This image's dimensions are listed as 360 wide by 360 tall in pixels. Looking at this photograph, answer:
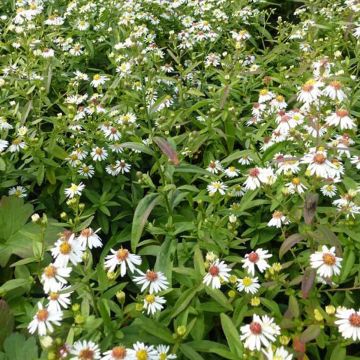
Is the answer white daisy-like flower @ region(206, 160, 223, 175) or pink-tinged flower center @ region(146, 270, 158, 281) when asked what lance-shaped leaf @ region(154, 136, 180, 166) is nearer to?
pink-tinged flower center @ region(146, 270, 158, 281)

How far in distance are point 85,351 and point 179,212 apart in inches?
39.5

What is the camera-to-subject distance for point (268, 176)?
177cm

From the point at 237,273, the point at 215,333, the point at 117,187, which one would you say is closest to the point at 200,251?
the point at 237,273

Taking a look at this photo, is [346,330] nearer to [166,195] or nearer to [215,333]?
[215,333]

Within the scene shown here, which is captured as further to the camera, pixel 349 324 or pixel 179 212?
pixel 179 212

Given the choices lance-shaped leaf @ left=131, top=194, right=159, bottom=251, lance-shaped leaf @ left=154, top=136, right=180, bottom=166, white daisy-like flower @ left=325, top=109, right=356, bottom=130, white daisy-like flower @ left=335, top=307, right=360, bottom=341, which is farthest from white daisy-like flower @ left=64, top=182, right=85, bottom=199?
white daisy-like flower @ left=335, top=307, right=360, bottom=341

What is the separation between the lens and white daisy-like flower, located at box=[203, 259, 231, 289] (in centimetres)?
159

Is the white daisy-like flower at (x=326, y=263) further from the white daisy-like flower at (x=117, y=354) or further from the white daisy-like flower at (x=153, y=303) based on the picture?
the white daisy-like flower at (x=117, y=354)

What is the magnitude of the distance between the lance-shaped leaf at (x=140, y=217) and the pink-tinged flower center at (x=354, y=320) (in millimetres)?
779

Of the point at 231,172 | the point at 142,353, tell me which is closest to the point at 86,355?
the point at 142,353

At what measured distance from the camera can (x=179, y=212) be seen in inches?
88.0

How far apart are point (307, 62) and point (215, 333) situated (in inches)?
73.1

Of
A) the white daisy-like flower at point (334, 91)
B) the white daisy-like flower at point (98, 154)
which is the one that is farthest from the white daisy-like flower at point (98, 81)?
the white daisy-like flower at point (334, 91)

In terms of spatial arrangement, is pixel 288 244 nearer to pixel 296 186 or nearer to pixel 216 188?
pixel 296 186
